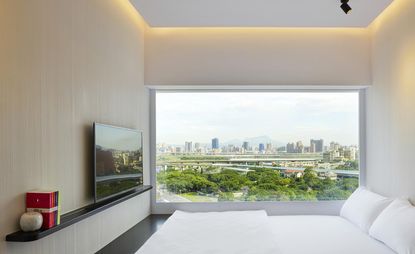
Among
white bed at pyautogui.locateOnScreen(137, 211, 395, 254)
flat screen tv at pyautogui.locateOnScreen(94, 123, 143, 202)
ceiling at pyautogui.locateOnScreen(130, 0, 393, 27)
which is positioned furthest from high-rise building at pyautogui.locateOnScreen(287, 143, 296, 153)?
flat screen tv at pyautogui.locateOnScreen(94, 123, 143, 202)

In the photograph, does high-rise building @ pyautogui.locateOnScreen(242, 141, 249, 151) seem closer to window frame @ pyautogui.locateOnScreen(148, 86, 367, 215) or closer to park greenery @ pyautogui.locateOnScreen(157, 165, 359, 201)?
park greenery @ pyautogui.locateOnScreen(157, 165, 359, 201)

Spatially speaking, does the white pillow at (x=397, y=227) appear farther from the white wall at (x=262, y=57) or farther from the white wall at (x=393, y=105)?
the white wall at (x=262, y=57)

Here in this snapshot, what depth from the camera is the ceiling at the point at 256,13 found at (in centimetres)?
325

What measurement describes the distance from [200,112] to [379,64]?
2.07m

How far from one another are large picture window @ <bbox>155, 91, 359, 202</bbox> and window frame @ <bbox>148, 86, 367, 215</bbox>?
0.06 meters

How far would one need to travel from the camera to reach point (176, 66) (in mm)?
4176

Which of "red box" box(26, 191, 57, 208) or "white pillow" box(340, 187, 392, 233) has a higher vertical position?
"red box" box(26, 191, 57, 208)

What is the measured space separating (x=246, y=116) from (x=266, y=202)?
106 cm

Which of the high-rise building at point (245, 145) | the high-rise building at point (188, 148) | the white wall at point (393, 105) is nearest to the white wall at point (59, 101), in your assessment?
the high-rise building at point (188, 148)

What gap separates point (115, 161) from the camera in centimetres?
298

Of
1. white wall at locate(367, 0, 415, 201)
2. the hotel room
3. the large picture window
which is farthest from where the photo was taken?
the large picture window

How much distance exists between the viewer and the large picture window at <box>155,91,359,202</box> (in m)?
4.41

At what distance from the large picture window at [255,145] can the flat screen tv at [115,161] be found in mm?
822

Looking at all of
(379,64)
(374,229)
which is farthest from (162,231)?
(379,64)
